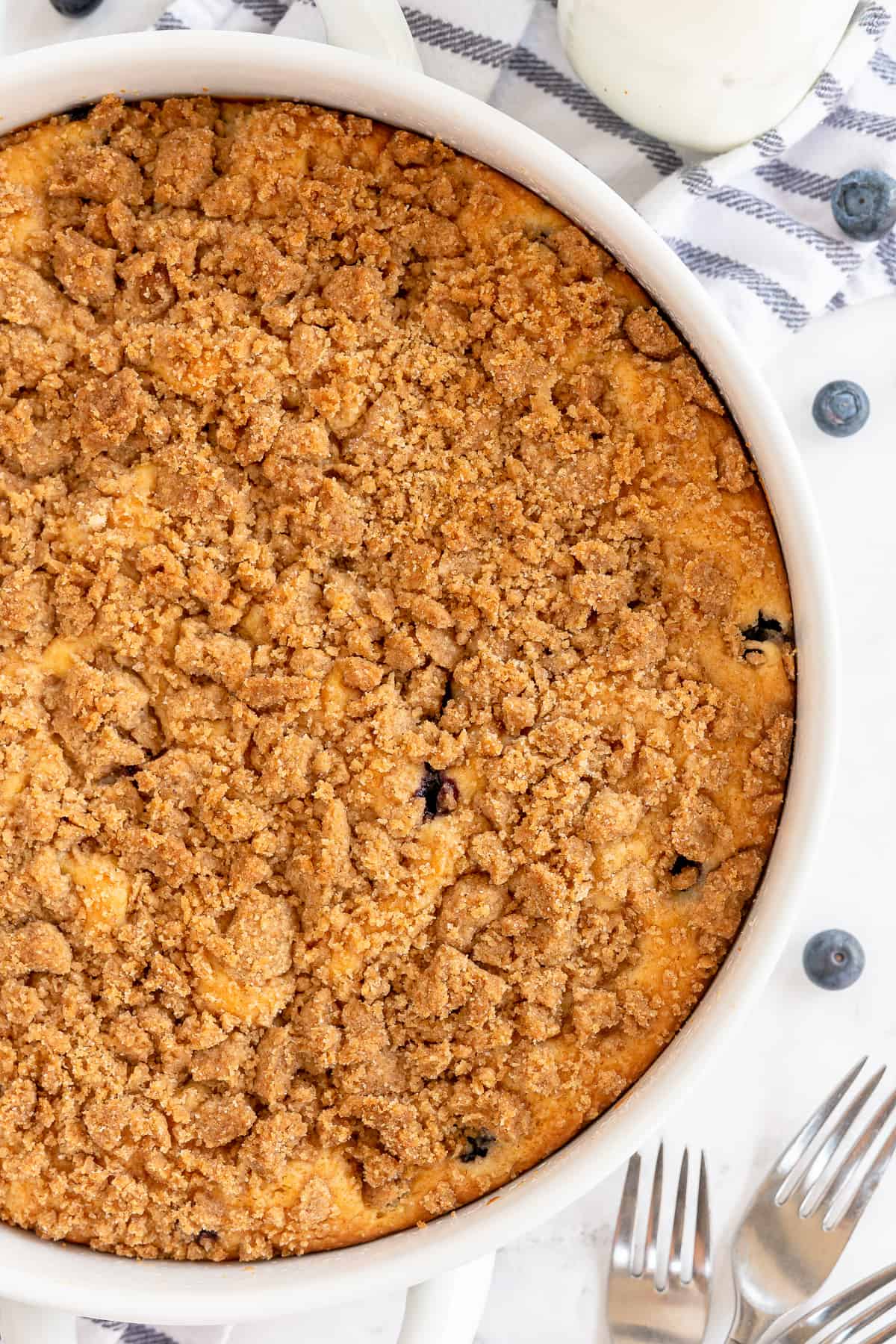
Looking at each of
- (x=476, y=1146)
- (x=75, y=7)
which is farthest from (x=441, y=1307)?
(x=75, y=7)

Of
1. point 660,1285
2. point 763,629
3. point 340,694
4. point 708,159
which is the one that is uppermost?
point 708,159

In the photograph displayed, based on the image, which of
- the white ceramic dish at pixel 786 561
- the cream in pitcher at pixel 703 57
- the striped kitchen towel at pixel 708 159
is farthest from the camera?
the striped kitchen towel at pixel 708 159

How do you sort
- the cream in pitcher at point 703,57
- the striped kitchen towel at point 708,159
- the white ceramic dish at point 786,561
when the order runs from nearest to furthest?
the white ceramic dish at point 786,561 → the cream in pitcher at point 703,57 → the striped kitchen towel at point 708,159

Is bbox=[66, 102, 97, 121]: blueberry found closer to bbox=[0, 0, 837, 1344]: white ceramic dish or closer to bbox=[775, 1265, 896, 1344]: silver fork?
bbox=[0, 0, 837, 1344]: white ceramic dish

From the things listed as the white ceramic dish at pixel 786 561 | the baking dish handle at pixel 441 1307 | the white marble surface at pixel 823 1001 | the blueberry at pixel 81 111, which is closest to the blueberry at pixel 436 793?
the white ceramic dish at pixel 786 561

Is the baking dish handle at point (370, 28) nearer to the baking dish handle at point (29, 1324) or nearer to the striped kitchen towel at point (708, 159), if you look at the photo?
the striped kitchen towel at point (708, 159)

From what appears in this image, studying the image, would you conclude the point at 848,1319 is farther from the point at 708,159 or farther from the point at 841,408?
the point at 708,159

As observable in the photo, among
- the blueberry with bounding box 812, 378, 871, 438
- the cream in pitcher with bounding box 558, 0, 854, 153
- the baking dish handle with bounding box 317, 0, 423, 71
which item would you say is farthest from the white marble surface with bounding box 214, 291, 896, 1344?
the baking dish handle with bounding box 317, 0, 423, 71
